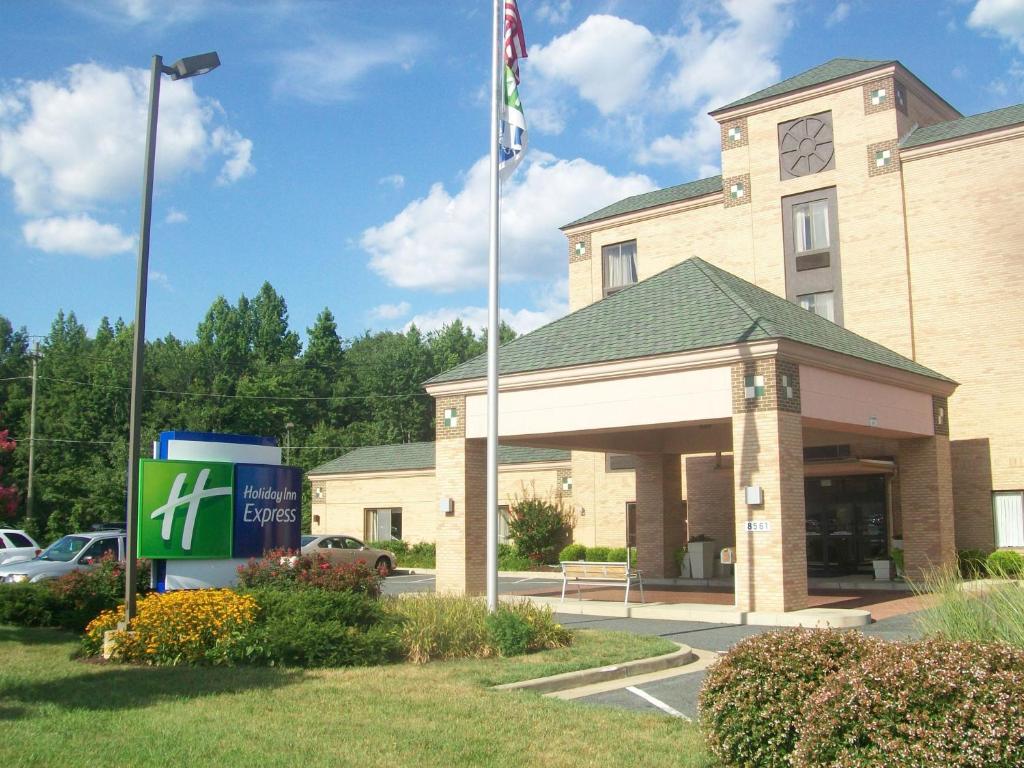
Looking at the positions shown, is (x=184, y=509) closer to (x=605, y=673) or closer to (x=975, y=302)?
(x=605, y=673)

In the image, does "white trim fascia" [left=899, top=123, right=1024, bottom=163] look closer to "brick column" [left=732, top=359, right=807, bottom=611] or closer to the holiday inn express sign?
"brick column" [left=732, top=359, right=807, bottom=611]

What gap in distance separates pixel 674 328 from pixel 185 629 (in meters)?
12.1

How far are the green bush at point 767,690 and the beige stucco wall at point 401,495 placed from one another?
32.8 meters

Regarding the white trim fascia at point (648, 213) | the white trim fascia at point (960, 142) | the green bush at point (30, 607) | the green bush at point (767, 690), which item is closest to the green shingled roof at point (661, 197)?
the white trim fascia at point (648, 213)

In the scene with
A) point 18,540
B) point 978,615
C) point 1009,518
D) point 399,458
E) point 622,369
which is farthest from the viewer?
point 399,458

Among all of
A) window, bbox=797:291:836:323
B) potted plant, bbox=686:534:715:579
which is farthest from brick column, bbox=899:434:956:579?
window, bbox=797:291:836:323

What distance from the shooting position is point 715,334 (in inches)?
778

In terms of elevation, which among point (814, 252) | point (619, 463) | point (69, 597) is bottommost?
point (69, 597)

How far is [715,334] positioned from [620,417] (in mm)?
2625

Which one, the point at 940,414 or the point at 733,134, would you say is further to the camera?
the point at 733,134

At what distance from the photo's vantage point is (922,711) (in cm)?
624

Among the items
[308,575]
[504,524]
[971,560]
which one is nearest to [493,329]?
[308,575]

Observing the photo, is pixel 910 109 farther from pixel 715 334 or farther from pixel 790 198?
pixel 715 334

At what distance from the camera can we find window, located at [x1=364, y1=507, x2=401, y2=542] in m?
47.3
